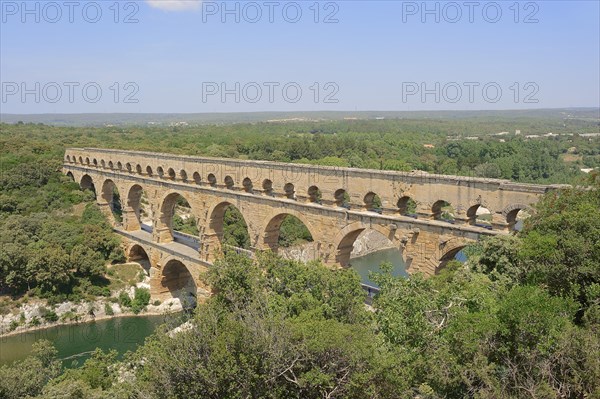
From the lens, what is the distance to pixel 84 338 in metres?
26.9

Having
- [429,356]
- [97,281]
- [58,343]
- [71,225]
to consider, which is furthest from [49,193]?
[429,356]

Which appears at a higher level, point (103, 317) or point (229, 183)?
point (229, 183)

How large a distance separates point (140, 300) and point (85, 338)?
3.87 metres

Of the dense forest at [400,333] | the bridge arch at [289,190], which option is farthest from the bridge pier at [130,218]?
the dense forest at [400,333]

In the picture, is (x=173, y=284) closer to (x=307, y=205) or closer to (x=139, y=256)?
(x=139, y=256)

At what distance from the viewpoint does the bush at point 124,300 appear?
1169 inches

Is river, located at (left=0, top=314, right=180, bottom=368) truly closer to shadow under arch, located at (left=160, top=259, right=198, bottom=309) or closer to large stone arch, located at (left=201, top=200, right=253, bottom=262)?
shadow under arch, located at (left=160, top=259, right=198, bottom=309)

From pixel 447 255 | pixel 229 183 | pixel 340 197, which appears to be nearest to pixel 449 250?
pixel 447 255

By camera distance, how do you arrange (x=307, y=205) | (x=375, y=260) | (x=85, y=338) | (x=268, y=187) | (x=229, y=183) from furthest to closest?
(x=375, y=260) < (x=85, y=338) < (x=229, y=183) < (x=268, y=187) < (x=307, y=205)

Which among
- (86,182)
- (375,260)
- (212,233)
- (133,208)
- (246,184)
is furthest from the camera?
(86,182)

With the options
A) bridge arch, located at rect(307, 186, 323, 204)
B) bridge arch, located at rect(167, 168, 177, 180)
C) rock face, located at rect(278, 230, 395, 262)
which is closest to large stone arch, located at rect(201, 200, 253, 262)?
bridge arch, located at rect(167, 168, 177, 180)

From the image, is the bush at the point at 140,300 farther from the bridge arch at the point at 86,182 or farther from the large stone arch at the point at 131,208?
the bridge arch at the point at 86,182

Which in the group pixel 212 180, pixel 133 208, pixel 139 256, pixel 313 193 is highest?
pixel 212 180

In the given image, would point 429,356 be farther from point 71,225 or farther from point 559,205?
point 71,225
